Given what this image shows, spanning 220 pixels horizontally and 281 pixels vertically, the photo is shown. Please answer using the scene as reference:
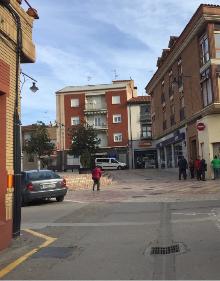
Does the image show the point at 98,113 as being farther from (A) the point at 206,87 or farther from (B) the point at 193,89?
(A) the point at 206,87

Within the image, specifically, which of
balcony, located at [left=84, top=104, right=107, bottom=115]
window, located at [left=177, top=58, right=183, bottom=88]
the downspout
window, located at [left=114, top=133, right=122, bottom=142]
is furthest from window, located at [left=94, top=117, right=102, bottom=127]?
the downspout

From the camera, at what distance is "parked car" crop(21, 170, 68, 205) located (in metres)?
21.0

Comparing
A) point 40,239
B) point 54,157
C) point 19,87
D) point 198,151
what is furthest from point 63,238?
point 54,157

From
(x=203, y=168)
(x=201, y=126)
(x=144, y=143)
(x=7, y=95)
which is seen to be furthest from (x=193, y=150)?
(x=144, y=143)

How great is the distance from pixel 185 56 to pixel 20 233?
99.0 ft

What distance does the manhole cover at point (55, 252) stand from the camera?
9016 mm

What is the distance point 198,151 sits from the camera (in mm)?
37219

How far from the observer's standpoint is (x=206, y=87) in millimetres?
34750

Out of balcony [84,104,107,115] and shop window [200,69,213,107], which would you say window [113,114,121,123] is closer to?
balcony [84,104,107,115]

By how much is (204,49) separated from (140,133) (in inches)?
1571

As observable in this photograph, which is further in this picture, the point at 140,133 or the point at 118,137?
the point at 118,137

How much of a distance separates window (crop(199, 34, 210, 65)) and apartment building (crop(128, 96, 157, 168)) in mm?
35975

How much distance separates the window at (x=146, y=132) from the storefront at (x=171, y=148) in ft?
53.8

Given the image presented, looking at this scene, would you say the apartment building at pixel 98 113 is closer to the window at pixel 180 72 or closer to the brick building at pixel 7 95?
the window at pixel 180 72
